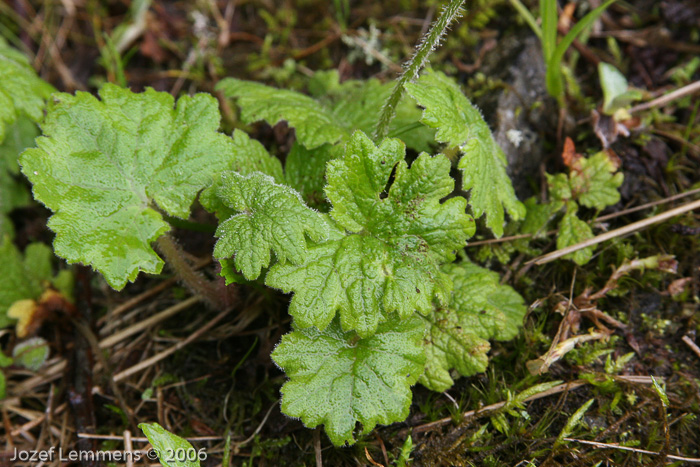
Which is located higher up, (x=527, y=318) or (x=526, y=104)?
(x=526, y=104)

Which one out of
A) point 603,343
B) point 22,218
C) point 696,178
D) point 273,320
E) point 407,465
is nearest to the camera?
point 407,465

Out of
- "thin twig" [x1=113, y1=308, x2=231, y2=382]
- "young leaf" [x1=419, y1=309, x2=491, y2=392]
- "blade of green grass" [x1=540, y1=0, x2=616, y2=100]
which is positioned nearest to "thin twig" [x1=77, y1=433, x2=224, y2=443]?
"thin twig" [x1=113, y1=308, x2=231, y2=382]

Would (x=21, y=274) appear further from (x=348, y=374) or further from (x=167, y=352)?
(x=348, y=374)

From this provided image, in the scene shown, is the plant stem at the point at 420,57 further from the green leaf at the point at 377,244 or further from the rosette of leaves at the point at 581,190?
the rosette of leaves at the point at 581,190

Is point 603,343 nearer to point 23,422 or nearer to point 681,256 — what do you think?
point 681,256

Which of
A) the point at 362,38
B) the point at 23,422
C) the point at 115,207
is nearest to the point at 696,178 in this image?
the point at 362,38

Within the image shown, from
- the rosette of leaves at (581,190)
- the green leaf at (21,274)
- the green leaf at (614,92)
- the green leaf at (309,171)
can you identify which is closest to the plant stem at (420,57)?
the green leaf at (309,171)
